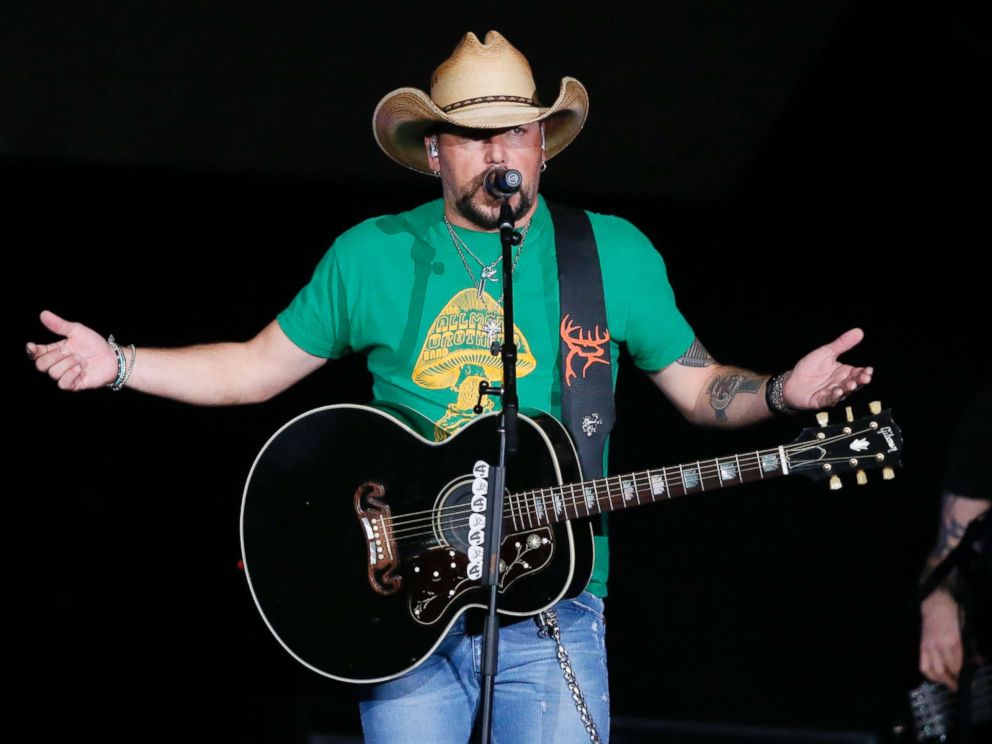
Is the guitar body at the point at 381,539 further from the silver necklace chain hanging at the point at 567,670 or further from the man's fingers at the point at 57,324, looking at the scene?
the man's fingers at the point at 57,324

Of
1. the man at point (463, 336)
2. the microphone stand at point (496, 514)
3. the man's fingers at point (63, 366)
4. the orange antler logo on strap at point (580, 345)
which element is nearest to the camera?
the microphone stand at point (496, 514)

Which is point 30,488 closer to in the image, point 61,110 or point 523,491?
point 61,110

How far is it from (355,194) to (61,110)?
1.16 meters

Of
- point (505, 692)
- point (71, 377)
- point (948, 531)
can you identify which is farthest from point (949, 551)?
point (71, 377)

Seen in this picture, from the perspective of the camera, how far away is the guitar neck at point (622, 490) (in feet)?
9.92

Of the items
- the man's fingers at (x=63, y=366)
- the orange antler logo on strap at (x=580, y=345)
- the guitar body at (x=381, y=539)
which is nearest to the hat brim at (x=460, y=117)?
the orange antler logo on strap at (x=580, y=345)

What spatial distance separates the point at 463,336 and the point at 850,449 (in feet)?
3.35

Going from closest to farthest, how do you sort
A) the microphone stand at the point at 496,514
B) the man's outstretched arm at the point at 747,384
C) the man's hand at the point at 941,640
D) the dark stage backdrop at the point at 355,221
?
the microphone stand at the point at 496,514
the man's outstretched arm at the point at 747,384
the man's hand at the point at 941,640
the dark stage backdrop at the point at 355,221

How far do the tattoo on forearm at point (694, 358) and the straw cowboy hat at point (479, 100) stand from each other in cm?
74

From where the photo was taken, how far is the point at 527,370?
3340 mm

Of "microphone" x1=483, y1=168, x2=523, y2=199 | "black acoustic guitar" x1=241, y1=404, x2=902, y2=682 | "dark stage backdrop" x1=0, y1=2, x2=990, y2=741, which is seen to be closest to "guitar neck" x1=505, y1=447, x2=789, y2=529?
"black acoustic guitar" x1=241, y1=404, x2=902, y2=682

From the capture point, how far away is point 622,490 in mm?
3084

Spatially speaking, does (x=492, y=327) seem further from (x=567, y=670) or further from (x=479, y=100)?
(x=567, y=670)

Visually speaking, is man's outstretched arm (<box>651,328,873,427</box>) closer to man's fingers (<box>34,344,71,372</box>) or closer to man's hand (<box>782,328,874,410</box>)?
man's hand (<box>782,328,874,410</box>)
